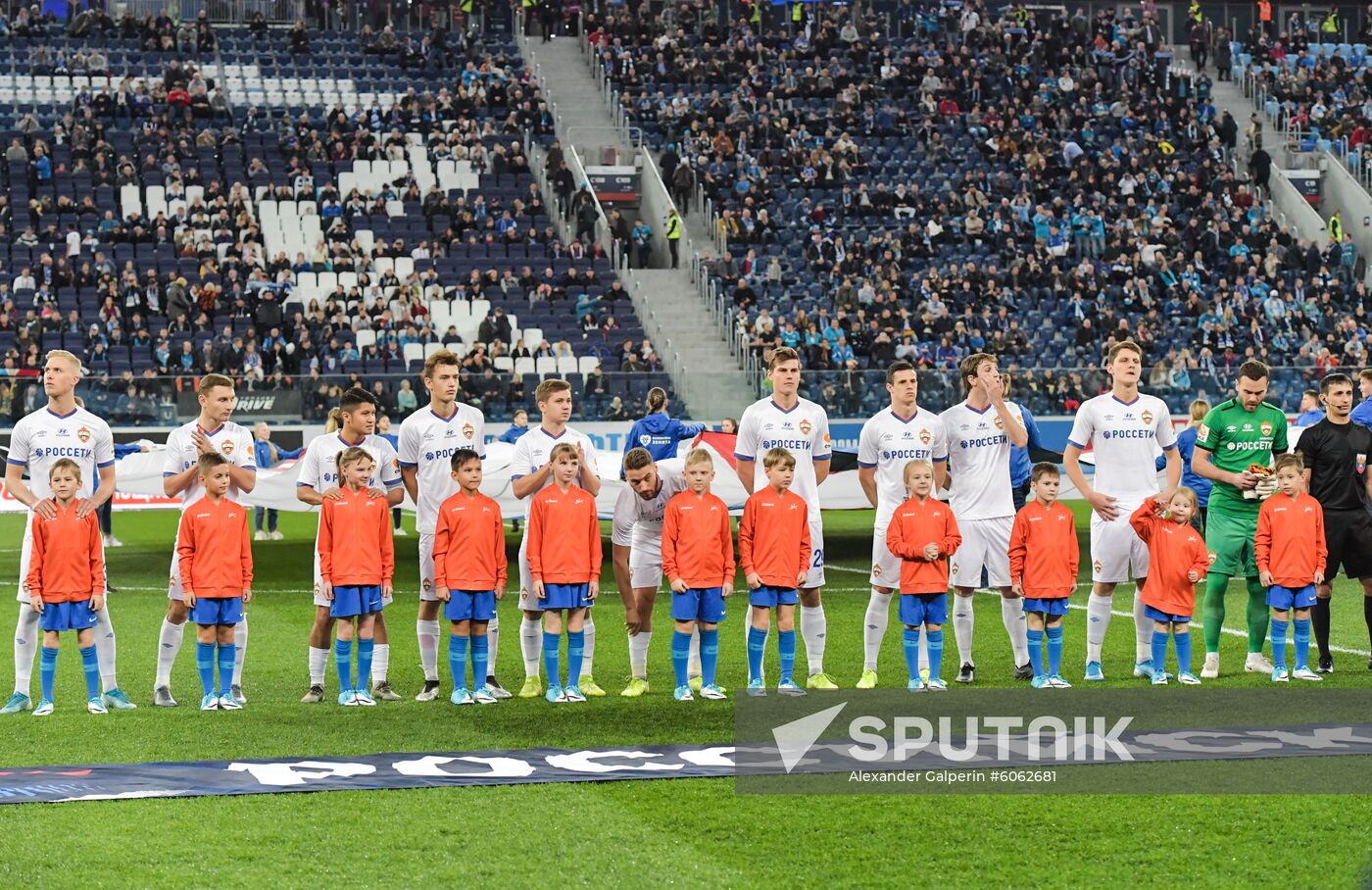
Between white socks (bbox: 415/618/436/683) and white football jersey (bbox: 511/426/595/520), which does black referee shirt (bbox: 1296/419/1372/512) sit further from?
white socks (bbox: 415/618/436/683)

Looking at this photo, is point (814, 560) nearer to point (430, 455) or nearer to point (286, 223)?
point (430, 455)

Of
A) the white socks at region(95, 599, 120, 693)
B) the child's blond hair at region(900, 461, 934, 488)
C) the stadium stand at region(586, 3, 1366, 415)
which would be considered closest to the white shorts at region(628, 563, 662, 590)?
the child's blond hair at region(900, 461, 934, 488)

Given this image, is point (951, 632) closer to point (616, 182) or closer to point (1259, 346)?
point (1259, 346)

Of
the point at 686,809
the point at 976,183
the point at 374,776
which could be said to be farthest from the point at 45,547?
the point at 976,183

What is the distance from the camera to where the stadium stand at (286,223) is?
1032 inches

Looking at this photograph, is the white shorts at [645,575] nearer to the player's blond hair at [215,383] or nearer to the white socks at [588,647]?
the white socks at [588,647]

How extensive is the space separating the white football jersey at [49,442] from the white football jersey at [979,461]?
520cm

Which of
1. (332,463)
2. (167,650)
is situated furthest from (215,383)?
(167,650)

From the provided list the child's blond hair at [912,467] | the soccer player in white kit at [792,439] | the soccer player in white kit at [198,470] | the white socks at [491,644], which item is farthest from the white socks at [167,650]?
the child's blond hair at [912,467]

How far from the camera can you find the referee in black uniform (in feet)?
34.4

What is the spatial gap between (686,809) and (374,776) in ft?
5.02

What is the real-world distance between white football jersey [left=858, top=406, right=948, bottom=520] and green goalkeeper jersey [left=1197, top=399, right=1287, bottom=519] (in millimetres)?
1773

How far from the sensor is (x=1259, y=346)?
3061 centimetres

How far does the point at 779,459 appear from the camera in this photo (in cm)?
973
